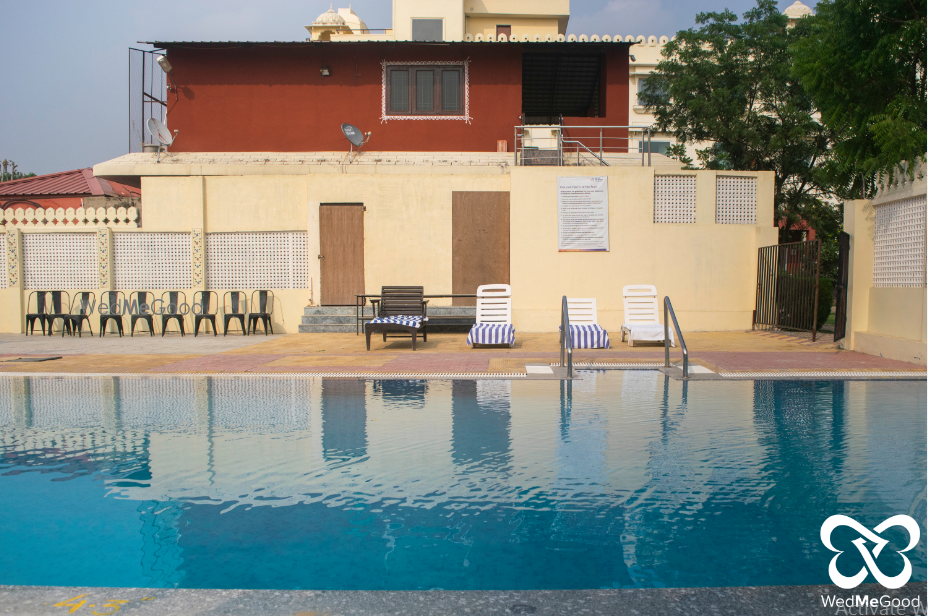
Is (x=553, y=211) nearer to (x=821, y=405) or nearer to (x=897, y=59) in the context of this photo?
(x=897, y=59)

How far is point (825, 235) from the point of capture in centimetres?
2175

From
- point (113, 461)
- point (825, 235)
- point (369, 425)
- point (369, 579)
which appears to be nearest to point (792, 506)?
point (369, 579)

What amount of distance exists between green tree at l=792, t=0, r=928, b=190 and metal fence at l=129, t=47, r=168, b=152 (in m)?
14.9

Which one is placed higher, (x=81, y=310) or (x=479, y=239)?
(x=479, y=239)

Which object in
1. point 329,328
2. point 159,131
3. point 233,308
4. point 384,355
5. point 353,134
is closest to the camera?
point 384,355

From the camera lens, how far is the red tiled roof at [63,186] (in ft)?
81.9

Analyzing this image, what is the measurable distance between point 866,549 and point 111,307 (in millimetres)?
14677

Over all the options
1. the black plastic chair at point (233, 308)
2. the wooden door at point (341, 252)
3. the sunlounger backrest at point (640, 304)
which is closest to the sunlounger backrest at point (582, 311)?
the sunlounger backrest at point (640, 304)

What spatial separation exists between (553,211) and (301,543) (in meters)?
11.5

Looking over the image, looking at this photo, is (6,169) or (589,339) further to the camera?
(6,169)

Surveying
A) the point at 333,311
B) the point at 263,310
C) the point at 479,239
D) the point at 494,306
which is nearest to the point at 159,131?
the point at 263,310

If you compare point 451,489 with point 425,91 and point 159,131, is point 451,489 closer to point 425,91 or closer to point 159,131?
point 425,91

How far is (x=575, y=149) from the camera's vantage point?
17.2 metres

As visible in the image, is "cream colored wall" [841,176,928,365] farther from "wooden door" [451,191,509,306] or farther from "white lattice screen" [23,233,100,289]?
"white lattice screen" [23,233,100,289]
